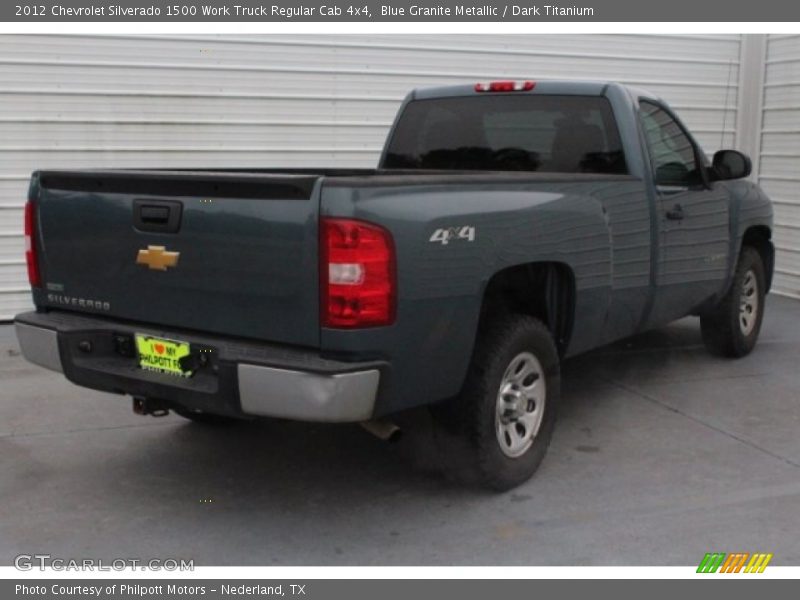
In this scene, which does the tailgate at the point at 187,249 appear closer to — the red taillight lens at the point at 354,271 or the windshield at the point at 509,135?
the red taillight lens at the point at 354,271

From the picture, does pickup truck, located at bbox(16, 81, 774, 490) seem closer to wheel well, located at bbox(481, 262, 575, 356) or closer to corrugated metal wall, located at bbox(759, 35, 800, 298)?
wheel well, located at bbox(481, 262, 575, 356)

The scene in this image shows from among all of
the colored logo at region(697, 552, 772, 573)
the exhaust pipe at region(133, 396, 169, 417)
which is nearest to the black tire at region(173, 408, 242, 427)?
the exhaust pipe at region(133, 396, 169, 417)

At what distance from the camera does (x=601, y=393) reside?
6.11 metres

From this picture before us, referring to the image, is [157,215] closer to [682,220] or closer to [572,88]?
[572,88]

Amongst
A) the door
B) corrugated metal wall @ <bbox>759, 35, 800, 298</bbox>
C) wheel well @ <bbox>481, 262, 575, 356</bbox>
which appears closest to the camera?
wheel well @ <bbox>481, 262, 575, 356</bbox>

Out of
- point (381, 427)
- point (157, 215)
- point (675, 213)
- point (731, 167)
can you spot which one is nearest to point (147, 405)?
point (157, 215)

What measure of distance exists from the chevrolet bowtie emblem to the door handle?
2.82 meters

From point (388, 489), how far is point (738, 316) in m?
3.38

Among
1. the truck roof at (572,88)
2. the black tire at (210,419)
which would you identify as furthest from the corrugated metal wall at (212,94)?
the black tire at (210,419)

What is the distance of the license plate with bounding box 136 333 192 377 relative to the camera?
3.82m

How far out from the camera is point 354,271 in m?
3.51

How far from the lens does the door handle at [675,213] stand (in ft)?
17.7

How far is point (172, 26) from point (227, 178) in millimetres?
4866

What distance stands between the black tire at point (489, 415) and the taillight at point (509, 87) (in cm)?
166
